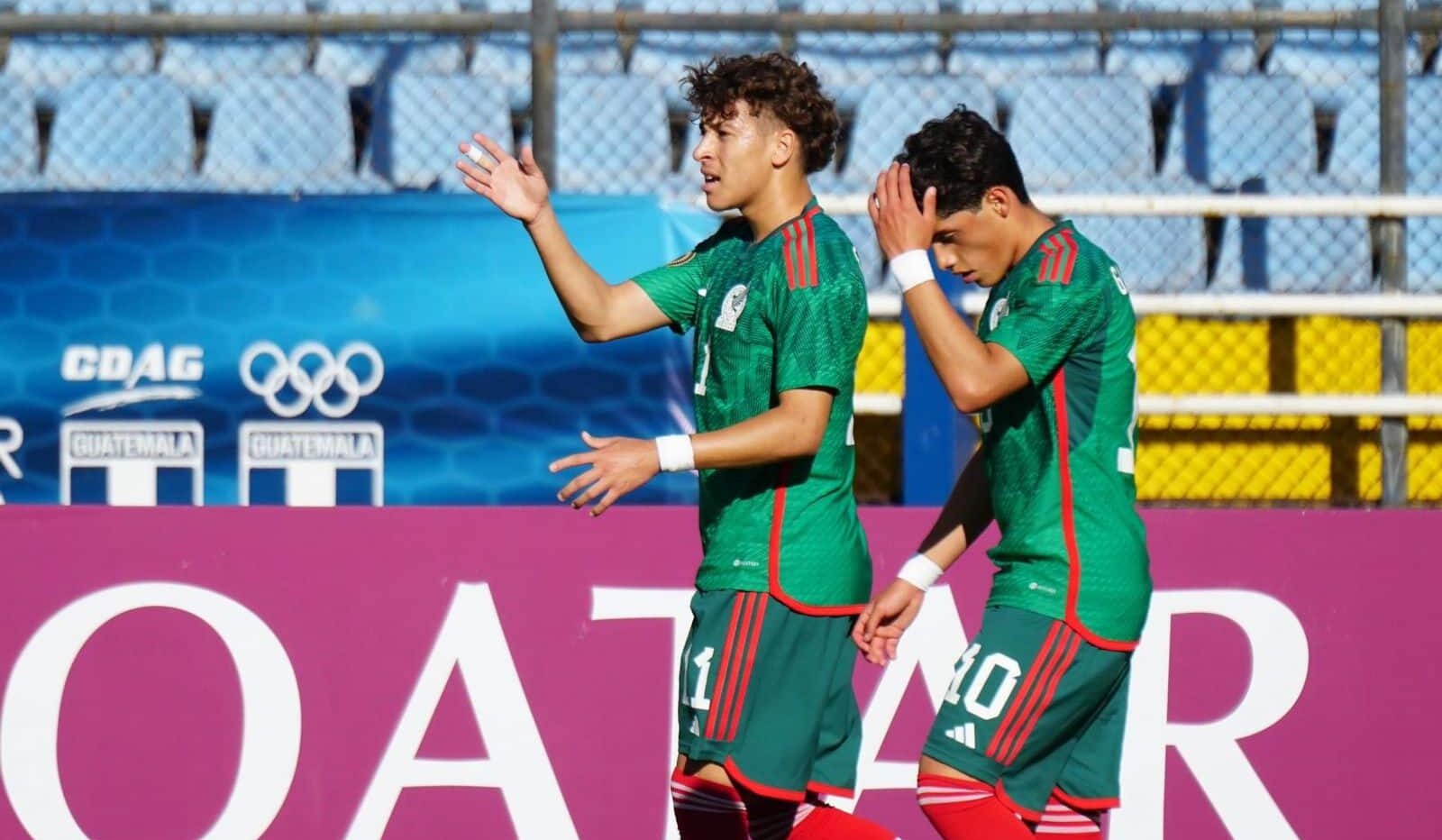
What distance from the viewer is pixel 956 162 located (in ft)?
10.7

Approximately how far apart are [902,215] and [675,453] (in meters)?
0.59

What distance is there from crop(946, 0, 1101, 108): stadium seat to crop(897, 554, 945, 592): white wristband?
477 centimetres

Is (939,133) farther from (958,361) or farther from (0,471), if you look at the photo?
(0,471)

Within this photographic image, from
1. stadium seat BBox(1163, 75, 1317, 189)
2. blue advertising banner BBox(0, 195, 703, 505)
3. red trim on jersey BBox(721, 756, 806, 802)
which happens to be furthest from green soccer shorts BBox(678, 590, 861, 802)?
stadium seat BBox(1163, 75, 1317, 189)

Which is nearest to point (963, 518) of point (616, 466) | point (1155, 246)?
point (616, 466)

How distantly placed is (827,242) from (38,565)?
8.43ft

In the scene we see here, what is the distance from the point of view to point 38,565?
479 cm

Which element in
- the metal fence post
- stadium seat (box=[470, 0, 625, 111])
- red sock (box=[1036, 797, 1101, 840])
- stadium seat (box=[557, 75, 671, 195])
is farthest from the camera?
stadium seat (box=[470, 0, 625, 111])

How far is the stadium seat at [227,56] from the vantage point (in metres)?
7.77

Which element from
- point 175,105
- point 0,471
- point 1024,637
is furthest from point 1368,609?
point 175,105

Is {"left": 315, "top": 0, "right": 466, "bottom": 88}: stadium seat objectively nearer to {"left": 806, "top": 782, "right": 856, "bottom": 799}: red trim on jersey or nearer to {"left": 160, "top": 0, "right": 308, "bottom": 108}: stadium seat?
{"left": 160, "top": 0, "right": 308, "bottom": 108}: stadium seat

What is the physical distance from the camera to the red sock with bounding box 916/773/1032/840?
10.4 ft

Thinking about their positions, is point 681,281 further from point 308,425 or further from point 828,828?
point 308,425

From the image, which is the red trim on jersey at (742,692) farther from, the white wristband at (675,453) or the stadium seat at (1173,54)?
the stadium seat at (1173,54)
